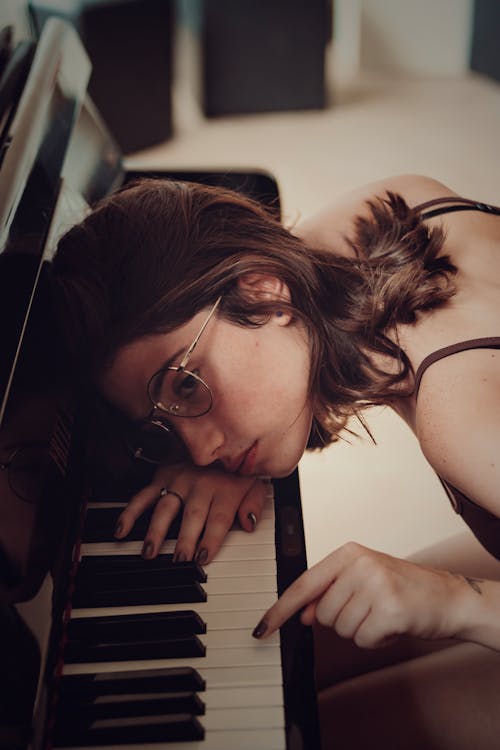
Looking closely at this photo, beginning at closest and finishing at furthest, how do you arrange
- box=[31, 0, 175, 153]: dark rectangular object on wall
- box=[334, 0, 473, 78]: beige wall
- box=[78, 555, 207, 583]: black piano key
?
1. box=[78, 555, 207, 583]: black piano key
2. box=[334, 0, 473, 78]: beige wall
3. box=[31, 0, 175, 153]: dark rectangular object on wall

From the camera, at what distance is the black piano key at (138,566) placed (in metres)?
0.66

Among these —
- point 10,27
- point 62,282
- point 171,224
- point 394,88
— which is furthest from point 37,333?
point 394,88

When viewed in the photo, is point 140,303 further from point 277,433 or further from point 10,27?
point 10,27

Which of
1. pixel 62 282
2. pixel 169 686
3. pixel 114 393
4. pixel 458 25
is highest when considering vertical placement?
pixel 458 25

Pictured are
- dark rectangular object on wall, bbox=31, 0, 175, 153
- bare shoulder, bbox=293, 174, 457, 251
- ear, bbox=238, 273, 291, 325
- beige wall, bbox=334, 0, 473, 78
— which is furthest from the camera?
dark rectangular object on wall, bbox=31, 0, 175, 153

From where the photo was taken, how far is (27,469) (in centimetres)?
63

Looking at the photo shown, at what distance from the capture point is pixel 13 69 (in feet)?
2.83

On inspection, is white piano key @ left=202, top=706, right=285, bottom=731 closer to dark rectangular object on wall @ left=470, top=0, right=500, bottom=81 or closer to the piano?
the piano

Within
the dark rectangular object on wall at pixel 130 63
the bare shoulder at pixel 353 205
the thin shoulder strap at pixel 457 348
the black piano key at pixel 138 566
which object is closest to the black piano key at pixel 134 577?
the black piano key at pixel 138 566

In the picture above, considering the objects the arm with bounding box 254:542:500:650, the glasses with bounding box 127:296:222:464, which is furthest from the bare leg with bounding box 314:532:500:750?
the glasses with bounding box 127:296:222:464

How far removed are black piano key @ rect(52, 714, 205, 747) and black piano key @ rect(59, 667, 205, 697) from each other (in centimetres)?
2

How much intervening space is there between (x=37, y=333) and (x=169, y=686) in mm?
362

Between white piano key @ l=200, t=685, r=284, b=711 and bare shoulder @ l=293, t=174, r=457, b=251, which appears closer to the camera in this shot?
white piano key @ l=200, t=685, r=284, b=711

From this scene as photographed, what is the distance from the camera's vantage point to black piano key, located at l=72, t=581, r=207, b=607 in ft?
2.11
